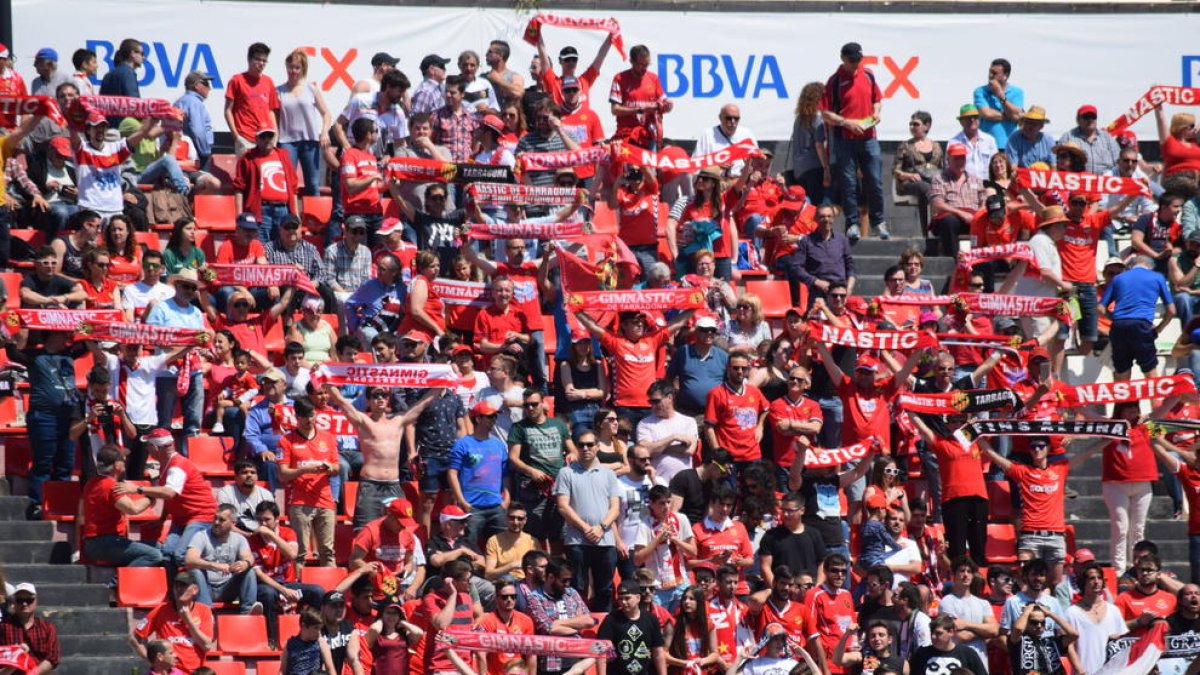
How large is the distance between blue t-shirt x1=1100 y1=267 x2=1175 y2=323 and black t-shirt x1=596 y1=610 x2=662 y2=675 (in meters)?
6.42

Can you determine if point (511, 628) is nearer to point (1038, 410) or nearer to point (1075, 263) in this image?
point (1038, 410)

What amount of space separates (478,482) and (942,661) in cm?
386

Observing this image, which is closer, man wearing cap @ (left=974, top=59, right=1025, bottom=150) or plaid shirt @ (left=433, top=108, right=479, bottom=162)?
plaid shirt @ (left=433, top=108, right=479, bottom=162)

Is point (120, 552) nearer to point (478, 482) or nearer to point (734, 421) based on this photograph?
point (478, 482)

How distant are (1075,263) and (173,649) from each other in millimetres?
9506

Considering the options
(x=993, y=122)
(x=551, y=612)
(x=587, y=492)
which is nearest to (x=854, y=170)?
(x=993, y=122)

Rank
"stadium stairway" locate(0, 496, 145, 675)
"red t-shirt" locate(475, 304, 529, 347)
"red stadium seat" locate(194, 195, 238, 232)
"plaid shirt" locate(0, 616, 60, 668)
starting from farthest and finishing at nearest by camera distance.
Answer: "red stadium seat" locate(194, 195, 238, 232), "red t-shirt" locate(475, 304, 529, 347), "stadium stairway" locate(0, 496, 145, 675), "plaid shirt" locate(0, 616, 60, 668)

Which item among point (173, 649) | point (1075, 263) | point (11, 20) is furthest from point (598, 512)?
point (11, 20)

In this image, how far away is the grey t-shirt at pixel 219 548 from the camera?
19.8m

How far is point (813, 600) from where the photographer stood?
20250mm

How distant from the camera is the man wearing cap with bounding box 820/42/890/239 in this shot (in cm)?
2478

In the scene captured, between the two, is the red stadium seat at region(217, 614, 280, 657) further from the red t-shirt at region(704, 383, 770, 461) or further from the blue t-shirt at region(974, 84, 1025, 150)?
the blue t-shirt at region(974, 84, 1025, 150)

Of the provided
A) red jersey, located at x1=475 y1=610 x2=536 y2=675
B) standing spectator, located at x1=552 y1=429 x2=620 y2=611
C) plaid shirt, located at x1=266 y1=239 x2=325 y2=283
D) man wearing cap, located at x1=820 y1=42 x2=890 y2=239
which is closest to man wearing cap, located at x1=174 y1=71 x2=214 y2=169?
plaid shirt, located at x1=266 y1=239 x2=325 y2=283

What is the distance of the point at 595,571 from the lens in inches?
811
